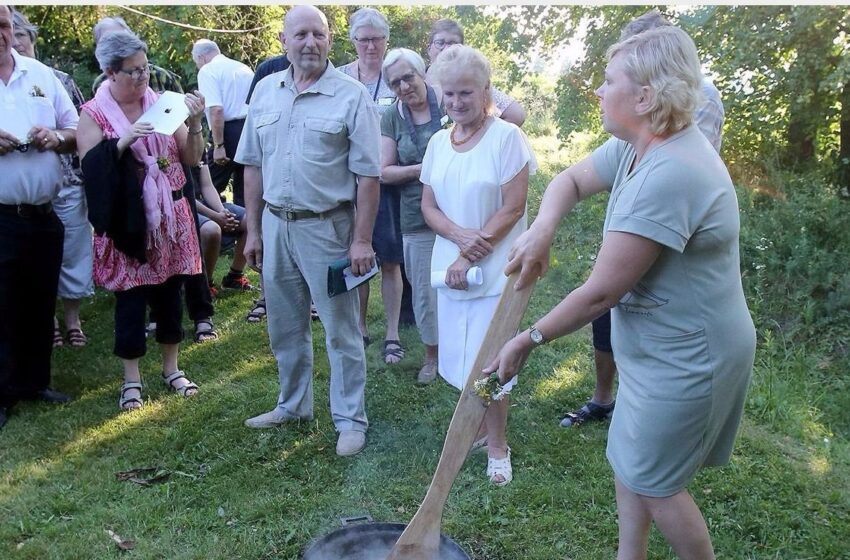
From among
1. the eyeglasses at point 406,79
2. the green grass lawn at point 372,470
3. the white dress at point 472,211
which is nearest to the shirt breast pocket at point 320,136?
the white dress at point 472,211

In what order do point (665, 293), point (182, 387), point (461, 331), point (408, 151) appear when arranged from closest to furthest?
point (665, 293) → point (461, 331) → point (408, 151) → point (182, 387)

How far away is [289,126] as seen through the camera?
11.5ft

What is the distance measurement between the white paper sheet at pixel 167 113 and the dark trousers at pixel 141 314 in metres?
0.91

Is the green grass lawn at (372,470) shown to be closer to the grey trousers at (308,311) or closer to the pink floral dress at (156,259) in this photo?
the grey trousers at (308,311)

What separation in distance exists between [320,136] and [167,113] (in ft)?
3.40

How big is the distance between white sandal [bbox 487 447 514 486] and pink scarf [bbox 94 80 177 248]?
7.17ft

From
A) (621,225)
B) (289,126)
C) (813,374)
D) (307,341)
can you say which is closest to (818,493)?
(813,374)

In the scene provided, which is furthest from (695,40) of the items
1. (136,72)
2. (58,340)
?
(58,340)

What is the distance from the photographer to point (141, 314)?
429 cm

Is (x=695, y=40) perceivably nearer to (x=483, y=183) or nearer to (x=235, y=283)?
(x=483, y=183)

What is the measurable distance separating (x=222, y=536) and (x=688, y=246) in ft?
7.31

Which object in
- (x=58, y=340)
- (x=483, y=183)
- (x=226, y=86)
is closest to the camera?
(x=483, y=183)

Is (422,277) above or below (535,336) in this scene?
below

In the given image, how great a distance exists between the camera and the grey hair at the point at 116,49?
12.5ft
